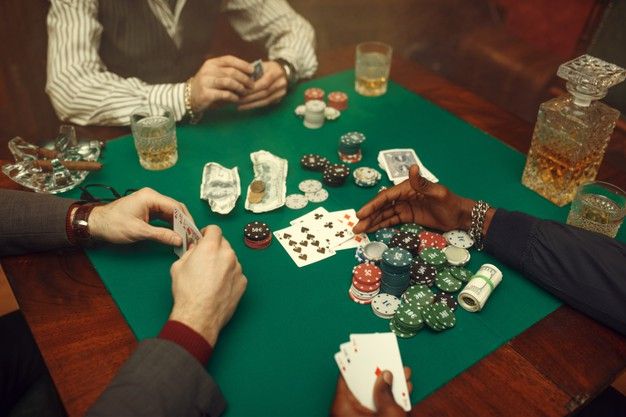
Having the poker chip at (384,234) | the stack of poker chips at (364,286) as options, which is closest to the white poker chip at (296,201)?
the poker chip at (384,234)

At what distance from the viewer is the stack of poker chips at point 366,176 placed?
180 centimetres

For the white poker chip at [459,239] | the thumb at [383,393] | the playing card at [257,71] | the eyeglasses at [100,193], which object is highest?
the playing card at [257,71]

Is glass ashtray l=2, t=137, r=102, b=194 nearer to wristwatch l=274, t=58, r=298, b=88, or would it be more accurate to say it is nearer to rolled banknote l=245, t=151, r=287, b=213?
rolled banknote l=245, t=151, r=287, b=213

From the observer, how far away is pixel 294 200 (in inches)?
67.9

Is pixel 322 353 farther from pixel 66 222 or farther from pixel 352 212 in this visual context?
pixel 66 222

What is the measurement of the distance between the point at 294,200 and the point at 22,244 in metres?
0.81

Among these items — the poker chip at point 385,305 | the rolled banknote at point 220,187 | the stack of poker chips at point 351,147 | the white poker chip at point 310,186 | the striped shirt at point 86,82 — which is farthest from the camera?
the striped shirt at point 86,82

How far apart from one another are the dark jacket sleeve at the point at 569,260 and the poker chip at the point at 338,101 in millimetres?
917

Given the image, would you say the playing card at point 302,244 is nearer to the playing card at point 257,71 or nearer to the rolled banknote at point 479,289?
the rolled banknote at point 479,289

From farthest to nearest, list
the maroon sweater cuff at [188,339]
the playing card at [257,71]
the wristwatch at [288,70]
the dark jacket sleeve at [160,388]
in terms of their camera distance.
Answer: the wristwatch at [288,70], the playing card at [257,71], the maroon sweater cuff at [188,339], the dark jacket sleeve at [160,388]

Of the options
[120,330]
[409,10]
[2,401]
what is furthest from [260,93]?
[409,10]

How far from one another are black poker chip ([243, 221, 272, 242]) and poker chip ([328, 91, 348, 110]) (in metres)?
0.86

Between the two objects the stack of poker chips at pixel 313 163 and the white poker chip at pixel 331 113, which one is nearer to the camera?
the stack of poker chips at pixel 313 163

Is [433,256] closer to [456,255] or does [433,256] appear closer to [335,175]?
[456,255]
